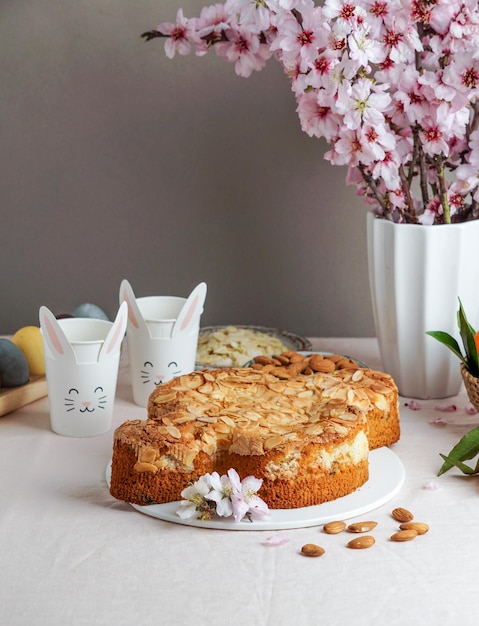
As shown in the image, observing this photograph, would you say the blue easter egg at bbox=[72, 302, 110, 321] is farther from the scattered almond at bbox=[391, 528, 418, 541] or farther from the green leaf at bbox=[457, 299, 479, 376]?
the scattered almond at bbox=[391, 528, 418, 541]


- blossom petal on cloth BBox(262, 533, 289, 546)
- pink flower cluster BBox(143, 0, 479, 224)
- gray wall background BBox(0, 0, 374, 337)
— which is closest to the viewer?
blossom petal on cloth BBox(262, 533, 289, 546)

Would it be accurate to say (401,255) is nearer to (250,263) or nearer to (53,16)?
(250,263)

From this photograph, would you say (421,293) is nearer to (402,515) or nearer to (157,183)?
(402,515)

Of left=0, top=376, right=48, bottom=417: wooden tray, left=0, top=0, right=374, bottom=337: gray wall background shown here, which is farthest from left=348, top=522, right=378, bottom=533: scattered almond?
left=0, top=0, right=374, bottom=337: gray wall background

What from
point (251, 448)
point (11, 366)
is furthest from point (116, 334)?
point (251, 448)

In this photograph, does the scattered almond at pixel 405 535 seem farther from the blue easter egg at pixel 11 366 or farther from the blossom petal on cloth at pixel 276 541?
the blue easter egg at pixel 11 366

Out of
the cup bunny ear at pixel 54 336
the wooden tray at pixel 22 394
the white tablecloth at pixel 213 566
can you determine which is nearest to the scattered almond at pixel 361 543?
the white tablecloth at pixel 213 566
